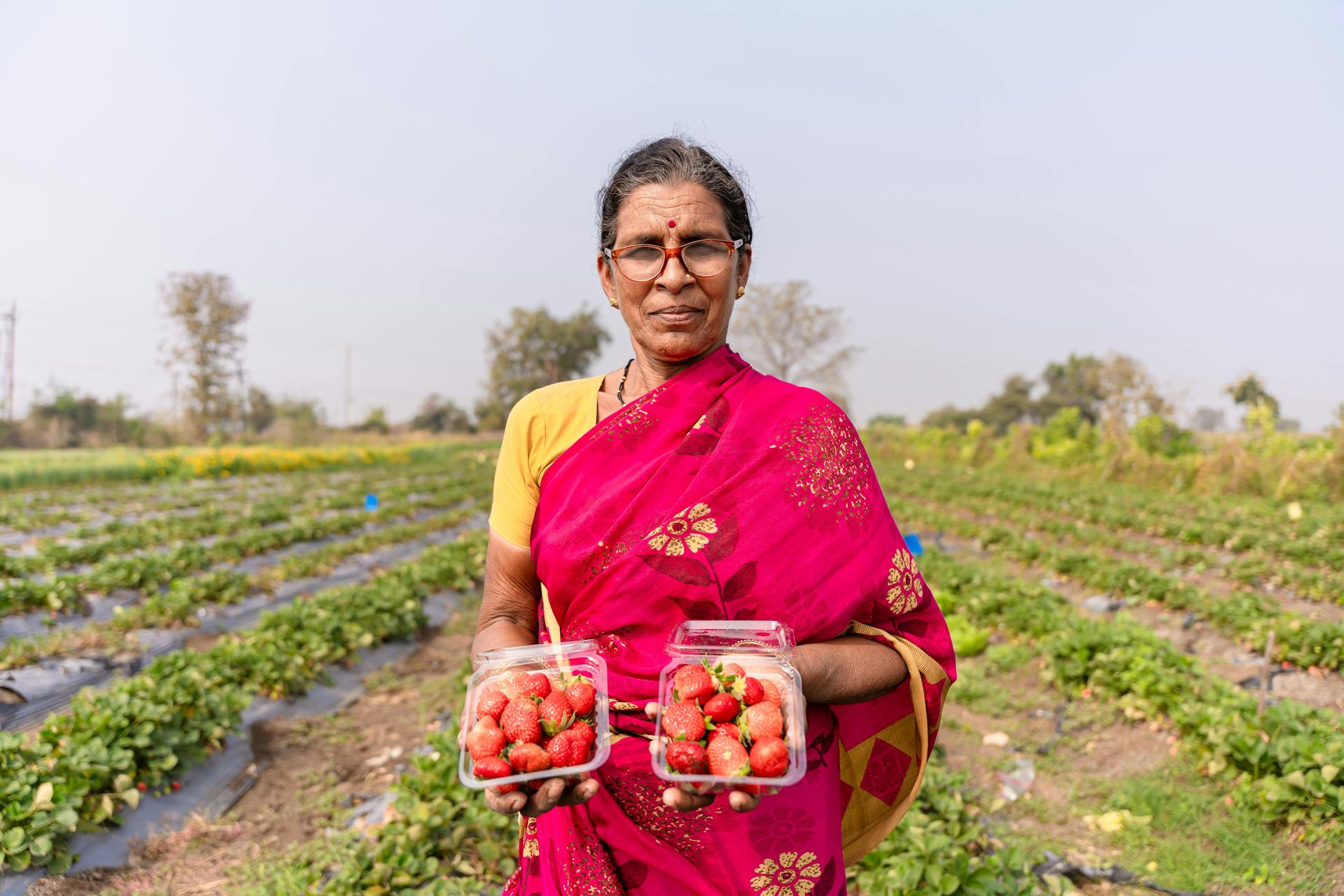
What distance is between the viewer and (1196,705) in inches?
170

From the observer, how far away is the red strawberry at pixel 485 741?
123cm

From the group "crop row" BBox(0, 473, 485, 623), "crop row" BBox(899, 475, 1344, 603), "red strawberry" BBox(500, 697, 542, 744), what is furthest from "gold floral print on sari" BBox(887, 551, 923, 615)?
"crop row" BBox(899, 475, 1344, 603)

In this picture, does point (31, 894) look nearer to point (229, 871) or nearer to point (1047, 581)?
point (229, 871)

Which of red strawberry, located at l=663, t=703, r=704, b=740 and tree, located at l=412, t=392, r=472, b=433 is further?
tree, located at l=412, t=392, r=472, b=433

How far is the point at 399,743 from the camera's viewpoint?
4.85m

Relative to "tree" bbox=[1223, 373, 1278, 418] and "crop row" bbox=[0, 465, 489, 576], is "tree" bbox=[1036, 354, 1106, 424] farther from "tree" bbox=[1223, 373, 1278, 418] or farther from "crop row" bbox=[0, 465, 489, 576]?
"crop row" bbox=[0, 465, 489, 576]

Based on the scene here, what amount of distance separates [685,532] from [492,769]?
1.70ft

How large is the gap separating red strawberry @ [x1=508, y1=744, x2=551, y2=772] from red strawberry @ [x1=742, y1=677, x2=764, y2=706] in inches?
13.1

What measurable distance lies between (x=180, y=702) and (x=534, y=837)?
3.48 m

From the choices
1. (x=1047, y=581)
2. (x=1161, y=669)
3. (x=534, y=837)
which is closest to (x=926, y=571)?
(x=1047, y=581)

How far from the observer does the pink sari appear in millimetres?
1421

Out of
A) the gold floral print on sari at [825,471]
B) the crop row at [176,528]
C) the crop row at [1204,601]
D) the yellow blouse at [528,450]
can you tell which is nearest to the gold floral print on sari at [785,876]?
the gold floral print on sari at [825,471]

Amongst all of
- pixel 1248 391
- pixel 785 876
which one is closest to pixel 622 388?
pixel 785 876

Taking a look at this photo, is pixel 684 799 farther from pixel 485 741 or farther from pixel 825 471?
pixel 825 471
